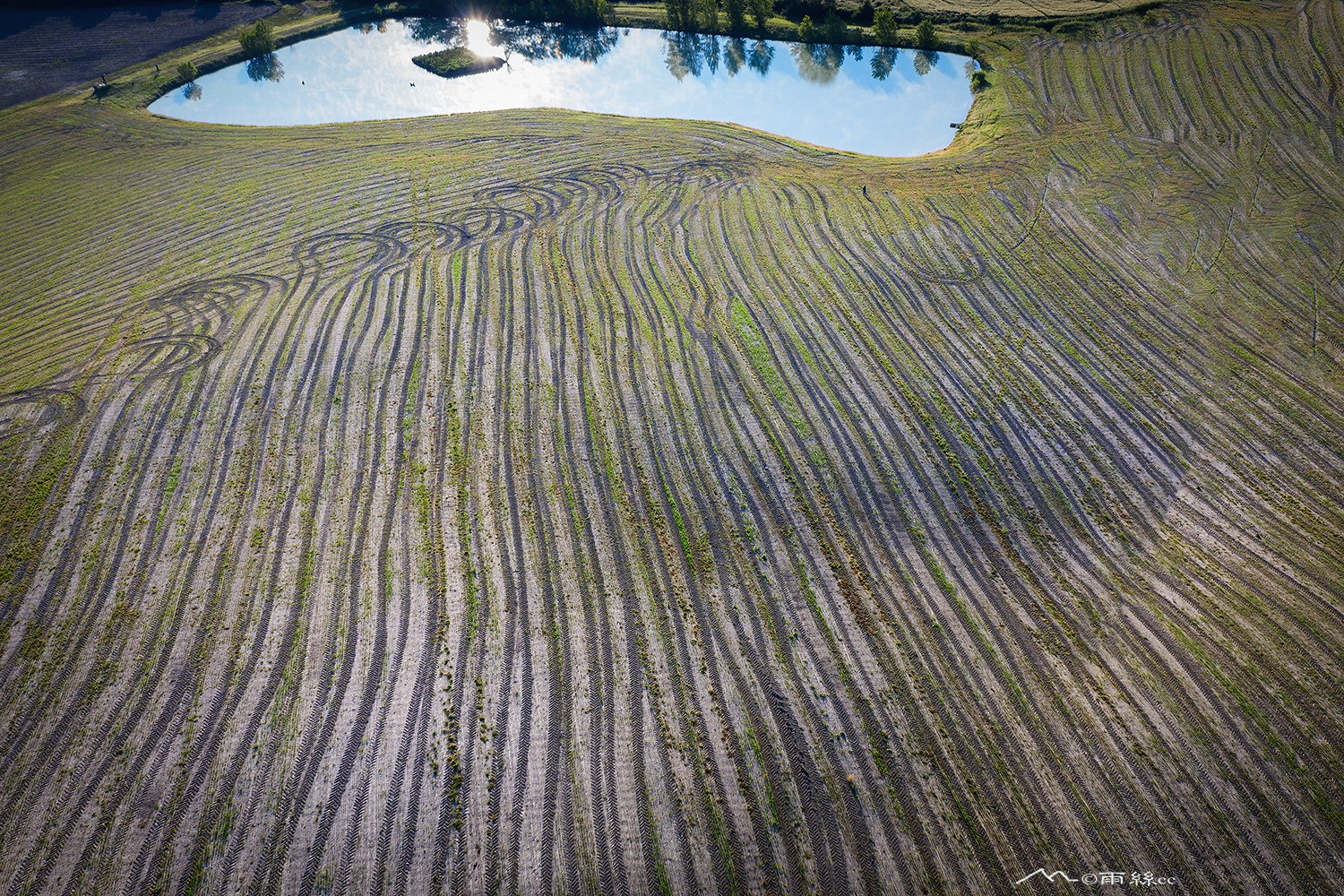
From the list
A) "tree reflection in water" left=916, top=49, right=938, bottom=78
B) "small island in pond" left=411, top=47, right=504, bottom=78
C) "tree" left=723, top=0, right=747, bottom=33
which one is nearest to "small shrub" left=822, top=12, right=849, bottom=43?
"tree reflection in water" left=916, top=49, right=938, bottom=78

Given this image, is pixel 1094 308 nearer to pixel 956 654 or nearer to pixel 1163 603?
pixel 1163 603

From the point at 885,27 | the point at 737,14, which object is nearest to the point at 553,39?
the point at 737,14

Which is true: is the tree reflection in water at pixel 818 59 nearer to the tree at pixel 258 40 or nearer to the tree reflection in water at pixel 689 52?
the tree reflection in water at pixel 689 52

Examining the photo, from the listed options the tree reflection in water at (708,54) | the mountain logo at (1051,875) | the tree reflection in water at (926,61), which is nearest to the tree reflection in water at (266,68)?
the tree reflection in water at (708,54)

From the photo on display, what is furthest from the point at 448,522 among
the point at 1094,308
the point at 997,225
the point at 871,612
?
the point at 997,225

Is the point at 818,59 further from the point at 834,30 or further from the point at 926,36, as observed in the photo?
the point at 926,36
